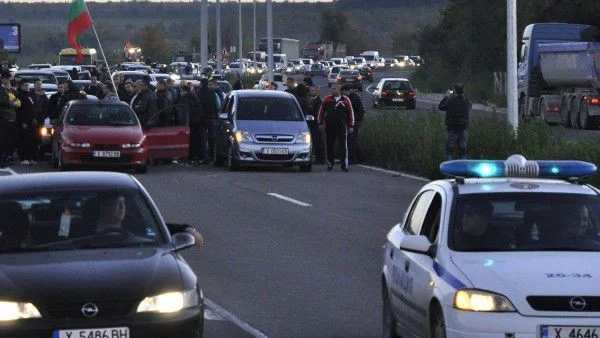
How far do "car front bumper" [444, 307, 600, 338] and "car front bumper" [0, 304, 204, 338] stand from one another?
5.34 ft

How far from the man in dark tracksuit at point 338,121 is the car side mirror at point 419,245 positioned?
901 inches

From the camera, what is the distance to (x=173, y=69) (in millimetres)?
96938

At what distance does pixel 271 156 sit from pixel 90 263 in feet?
75.3

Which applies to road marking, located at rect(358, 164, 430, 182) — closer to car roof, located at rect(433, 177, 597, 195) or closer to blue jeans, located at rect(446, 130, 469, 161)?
blue jeans, located at rect(446, 130, 469, 161)

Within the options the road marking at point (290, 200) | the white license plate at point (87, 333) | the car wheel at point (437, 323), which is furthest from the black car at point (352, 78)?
the white license plate at point (87, 333)

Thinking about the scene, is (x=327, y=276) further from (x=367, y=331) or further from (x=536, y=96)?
(x=536, y=96)

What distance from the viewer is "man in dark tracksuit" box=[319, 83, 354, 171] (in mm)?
33312

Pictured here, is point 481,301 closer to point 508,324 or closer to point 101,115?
point 508,324

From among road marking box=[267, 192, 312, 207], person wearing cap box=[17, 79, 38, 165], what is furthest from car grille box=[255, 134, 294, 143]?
road marking box=[267, 192, 312, 207]

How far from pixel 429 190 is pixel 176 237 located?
1.75m

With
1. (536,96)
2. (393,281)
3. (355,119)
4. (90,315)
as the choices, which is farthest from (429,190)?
(536,96)

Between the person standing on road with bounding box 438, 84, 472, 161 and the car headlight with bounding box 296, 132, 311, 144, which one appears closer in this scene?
the person standing on road with bounding box 438, 84, 472, 161

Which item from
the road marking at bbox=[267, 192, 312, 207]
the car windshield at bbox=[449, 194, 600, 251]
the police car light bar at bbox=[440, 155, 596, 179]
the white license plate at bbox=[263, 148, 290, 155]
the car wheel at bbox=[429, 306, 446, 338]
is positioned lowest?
the white license plate at bbox=[263, 148, 290, 155]

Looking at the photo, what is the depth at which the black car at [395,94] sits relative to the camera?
240ft
